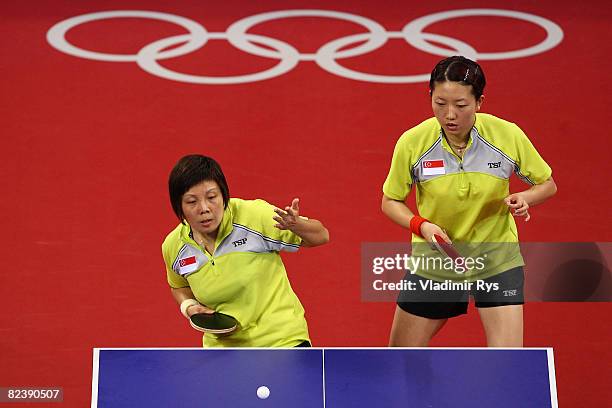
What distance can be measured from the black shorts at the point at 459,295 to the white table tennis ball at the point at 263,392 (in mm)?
1182

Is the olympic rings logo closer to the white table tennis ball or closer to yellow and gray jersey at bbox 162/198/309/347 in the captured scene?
yellow and gray jersey at bbox 162/198/309/347

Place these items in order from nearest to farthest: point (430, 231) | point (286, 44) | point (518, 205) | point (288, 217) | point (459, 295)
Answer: point (288, 217) → point (518, 205) → point (430, 231) → point (459, 295) → point (286, 44)

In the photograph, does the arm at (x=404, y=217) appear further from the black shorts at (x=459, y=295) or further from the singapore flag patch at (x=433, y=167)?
the black shorts at (x=459, y=295)

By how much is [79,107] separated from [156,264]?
4.54ft

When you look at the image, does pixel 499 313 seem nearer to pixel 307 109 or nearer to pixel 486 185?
pixel 486 185

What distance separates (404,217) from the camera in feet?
15.2

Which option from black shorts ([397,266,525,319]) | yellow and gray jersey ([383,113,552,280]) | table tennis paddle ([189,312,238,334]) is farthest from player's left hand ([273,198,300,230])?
black shorts ([397,266,525,319])

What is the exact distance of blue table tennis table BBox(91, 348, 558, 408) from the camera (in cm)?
376

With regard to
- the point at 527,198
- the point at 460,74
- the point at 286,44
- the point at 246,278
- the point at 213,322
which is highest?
the point at 286,44

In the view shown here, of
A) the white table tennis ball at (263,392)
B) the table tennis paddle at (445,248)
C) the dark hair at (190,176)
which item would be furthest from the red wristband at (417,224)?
the white table tennis ball at (263,392)

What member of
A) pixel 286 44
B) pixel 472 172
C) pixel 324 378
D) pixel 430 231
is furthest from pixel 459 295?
pixel 286 44

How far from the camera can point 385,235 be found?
6.16 metres

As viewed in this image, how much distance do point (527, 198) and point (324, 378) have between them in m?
1.26

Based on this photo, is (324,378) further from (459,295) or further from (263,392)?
(459,295)
